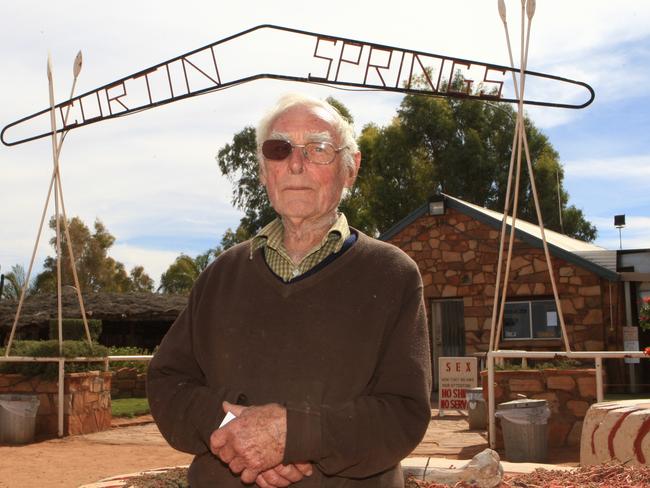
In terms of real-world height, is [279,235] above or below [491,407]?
above

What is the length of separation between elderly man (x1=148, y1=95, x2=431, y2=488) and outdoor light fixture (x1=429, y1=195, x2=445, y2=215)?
46.4 ft

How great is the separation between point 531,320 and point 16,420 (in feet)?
31.1

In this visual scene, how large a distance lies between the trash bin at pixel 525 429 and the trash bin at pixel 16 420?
18.0ft

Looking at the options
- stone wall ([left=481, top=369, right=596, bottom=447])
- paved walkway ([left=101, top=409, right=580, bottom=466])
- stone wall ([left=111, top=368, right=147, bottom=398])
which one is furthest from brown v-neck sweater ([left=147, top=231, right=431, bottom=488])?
stone wall ([left=111, top=368, right=147, bottom=398])

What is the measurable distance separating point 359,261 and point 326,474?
0.51 metres

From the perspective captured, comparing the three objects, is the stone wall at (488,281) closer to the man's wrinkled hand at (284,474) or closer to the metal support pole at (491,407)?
the metal support pole at (491,407)

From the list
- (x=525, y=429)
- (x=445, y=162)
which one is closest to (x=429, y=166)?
(x=445, y=162)

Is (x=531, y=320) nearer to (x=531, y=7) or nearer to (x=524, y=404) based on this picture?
(x=524, y=404)

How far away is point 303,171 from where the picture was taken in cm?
208

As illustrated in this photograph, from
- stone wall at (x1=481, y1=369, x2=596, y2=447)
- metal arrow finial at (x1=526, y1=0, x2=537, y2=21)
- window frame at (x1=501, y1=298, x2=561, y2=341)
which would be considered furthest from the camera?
window frame at (x1=501, y1=298, x2=561, y2=341)

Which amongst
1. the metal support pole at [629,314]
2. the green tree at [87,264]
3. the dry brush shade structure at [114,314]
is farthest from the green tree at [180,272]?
the metal support pole at [629,314]

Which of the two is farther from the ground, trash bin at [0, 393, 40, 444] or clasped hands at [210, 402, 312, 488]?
clasped hands at [210, 402, 312, 488]

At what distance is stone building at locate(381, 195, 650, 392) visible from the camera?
569 inches

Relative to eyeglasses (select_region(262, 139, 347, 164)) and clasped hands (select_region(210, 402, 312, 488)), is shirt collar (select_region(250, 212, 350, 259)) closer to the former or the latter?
eyeglasses (select_region(262, 139, 347, 164))
